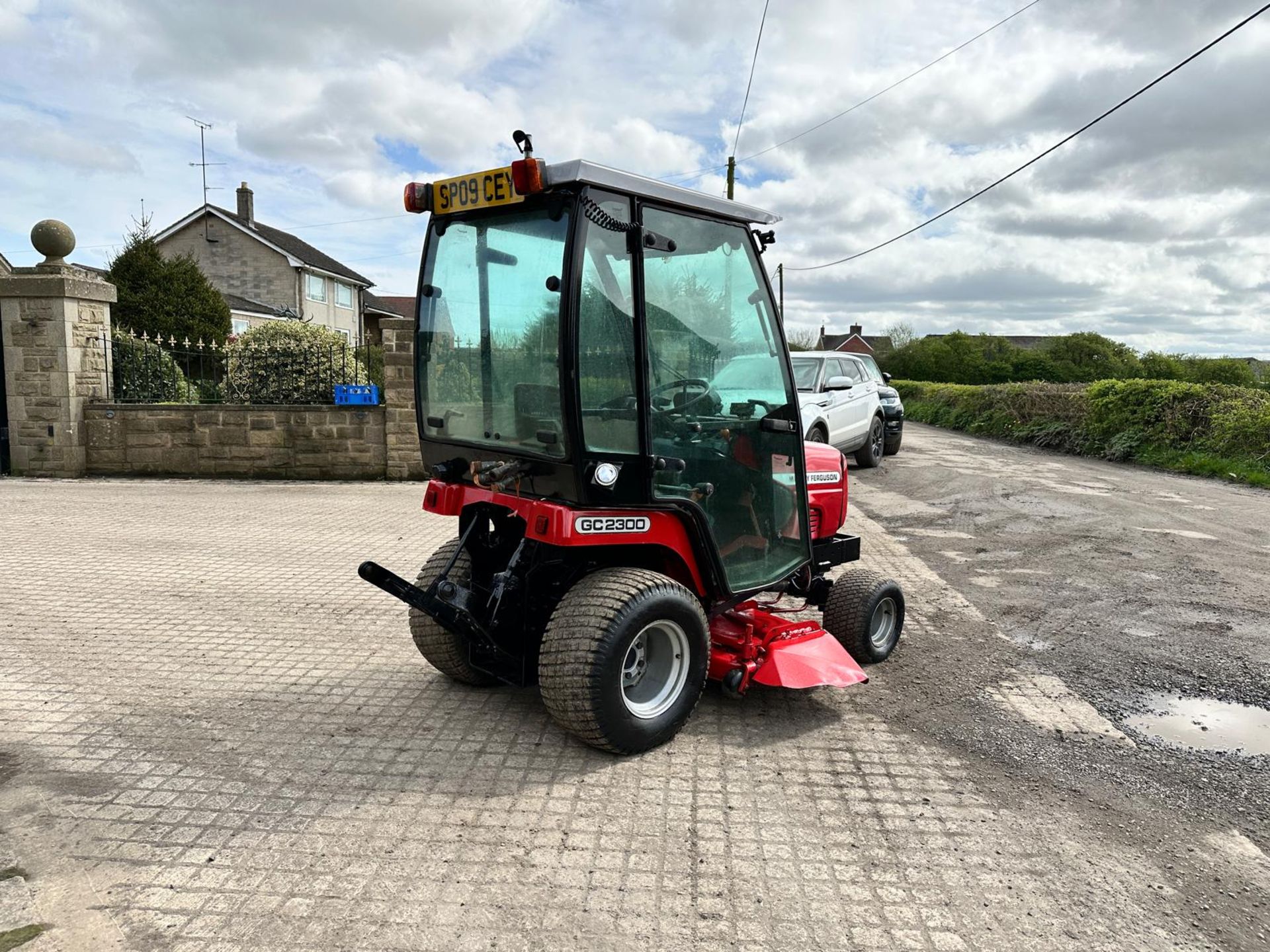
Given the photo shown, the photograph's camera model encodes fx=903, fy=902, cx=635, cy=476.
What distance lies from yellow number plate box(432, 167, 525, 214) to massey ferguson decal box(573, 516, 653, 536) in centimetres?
131

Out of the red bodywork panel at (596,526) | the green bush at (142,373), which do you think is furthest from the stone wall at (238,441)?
the red bodywork panel at (596,526)

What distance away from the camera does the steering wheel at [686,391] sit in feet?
12.4

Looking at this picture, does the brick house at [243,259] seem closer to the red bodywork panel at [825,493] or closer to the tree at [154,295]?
the tree at [154,295]

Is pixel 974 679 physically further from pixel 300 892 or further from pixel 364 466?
pixel 364 466

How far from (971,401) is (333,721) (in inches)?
921

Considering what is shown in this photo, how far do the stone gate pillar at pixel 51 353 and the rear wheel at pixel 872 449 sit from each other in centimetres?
1143

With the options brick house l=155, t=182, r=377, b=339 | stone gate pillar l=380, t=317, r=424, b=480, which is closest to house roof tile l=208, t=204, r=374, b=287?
brick house l=155, t=182, r=377, b=339

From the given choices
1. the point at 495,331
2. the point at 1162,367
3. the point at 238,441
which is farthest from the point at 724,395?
the point at 1162,367

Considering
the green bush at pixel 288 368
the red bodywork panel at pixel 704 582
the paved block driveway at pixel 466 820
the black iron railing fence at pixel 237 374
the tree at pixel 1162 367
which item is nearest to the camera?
the paved block driveway at pixel 466 820

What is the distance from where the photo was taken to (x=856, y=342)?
67.3m

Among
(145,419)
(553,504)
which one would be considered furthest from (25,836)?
(145,419)

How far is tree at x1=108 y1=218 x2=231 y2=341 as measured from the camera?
2127 centimetres

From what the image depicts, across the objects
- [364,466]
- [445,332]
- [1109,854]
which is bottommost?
[1109,854]

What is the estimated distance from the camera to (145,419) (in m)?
12.3
